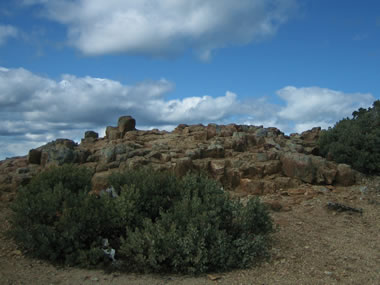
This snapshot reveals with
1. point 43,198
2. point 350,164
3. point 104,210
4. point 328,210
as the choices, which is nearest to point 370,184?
point 350,164

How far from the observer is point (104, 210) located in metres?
7.27

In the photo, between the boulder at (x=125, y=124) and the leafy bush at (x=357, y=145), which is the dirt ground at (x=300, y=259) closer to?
the leafy bush at (x=357, y=145)

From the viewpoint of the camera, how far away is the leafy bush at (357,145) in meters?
13.3

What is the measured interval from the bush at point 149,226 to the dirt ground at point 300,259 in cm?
25

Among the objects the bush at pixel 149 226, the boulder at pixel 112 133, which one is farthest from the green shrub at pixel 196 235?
the boulder at pixel 112 133

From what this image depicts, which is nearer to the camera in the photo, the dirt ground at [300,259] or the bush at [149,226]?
the dirt ground at [300,259]

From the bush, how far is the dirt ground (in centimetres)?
25

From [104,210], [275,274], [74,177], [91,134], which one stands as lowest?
[275,274]

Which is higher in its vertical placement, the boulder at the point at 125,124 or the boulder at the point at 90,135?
the boulder at the point at 125,124

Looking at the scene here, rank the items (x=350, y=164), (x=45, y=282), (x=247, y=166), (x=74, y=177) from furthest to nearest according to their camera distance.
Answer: (x=350, y=164) < (x=247, y=166) < (x=74, y=177) < (x=45, y=282)

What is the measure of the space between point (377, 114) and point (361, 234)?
8.04 m

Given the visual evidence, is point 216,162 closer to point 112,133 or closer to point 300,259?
point 112,133

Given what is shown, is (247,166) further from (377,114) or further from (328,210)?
(377,114)

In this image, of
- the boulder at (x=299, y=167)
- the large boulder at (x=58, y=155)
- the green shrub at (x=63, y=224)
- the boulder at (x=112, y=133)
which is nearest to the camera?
the green shrub at (x=63, y=224)
